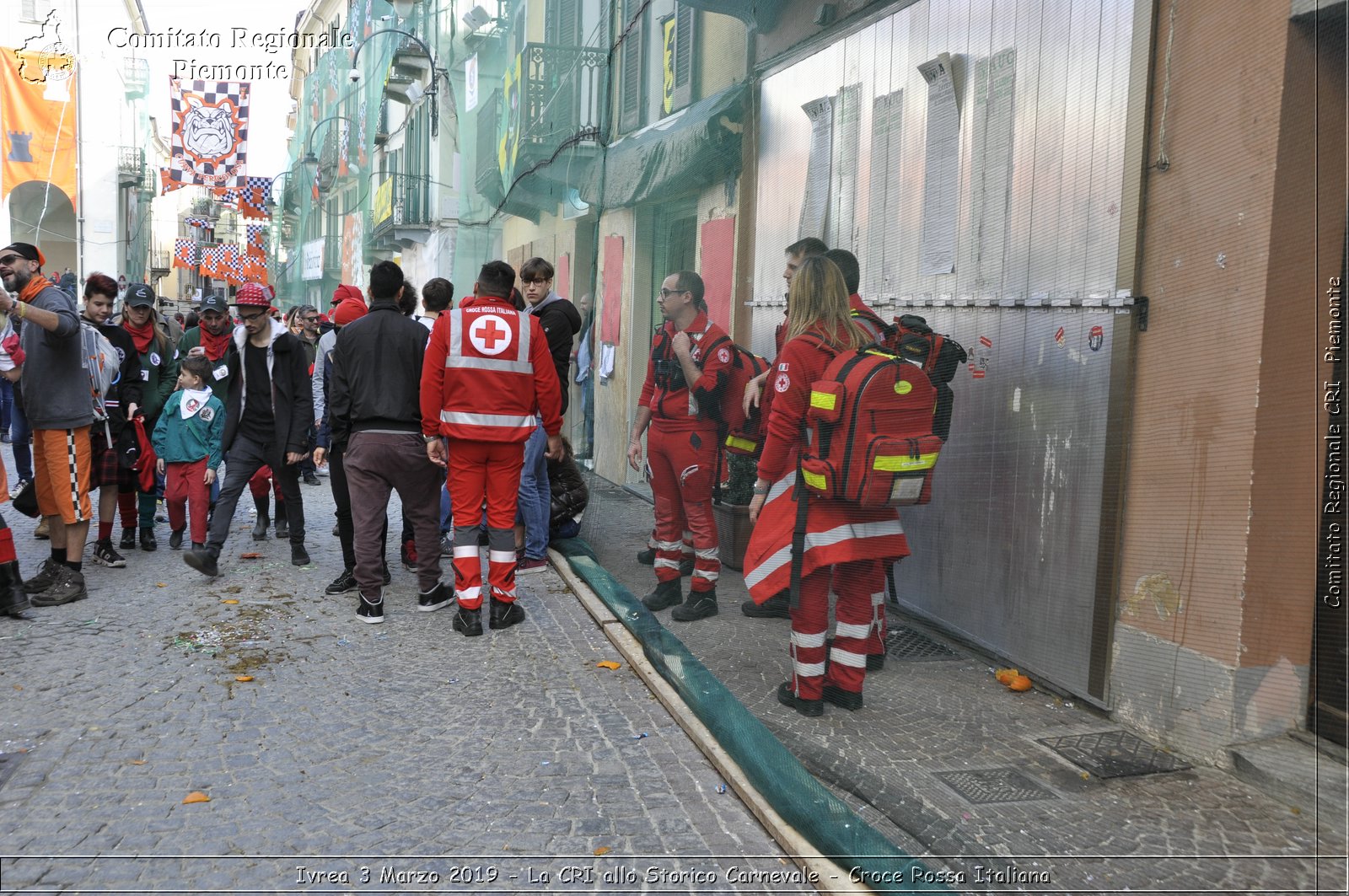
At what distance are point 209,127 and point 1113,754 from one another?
77.1 ft

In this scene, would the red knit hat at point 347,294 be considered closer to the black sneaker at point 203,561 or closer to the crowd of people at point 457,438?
the crowd of people at point 457,438

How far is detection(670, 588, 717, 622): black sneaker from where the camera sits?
611 cm

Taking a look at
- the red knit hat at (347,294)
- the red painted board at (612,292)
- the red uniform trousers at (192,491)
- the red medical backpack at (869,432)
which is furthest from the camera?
the red painted board at (612,292)

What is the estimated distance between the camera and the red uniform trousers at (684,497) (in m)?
6.26

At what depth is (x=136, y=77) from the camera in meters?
40.4

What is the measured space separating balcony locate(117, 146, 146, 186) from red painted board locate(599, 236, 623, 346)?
31078mm

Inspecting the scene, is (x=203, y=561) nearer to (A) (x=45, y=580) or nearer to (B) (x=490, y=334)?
(A) (x=45, y=580)

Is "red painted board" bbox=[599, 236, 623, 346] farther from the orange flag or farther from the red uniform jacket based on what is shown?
the orange flag

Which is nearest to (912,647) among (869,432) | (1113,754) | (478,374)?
(1113,754)

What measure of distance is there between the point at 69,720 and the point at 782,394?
3115 mm

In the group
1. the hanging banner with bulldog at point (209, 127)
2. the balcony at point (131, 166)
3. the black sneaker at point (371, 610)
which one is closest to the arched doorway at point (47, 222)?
the balcony at point (131, 166)

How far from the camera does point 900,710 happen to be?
15.1 feet

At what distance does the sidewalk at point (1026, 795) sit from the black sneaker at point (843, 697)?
3cm

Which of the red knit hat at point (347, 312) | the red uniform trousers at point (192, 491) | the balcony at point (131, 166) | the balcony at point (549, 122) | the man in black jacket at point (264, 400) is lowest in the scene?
the red uniform trousers at point (192, 491)
